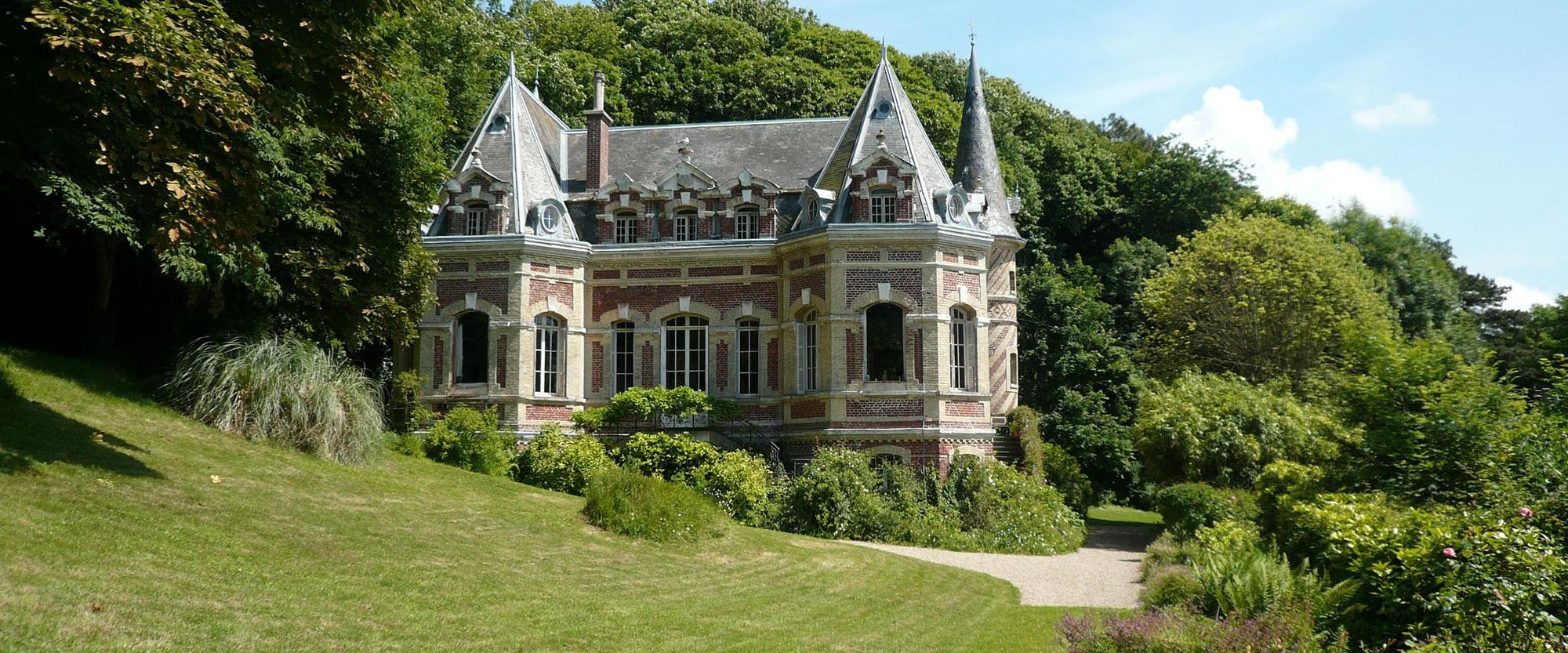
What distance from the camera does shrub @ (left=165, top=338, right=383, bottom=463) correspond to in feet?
51.3

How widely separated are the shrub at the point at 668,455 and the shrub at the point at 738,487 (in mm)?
268

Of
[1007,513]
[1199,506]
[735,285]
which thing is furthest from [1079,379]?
[1199,506]

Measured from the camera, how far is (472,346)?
79.6ft

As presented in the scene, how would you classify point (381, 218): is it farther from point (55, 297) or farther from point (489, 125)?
point (489, 125)

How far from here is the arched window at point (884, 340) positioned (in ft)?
77.1

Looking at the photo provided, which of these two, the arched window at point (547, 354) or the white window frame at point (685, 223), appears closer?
the arched window at point (547, 354)

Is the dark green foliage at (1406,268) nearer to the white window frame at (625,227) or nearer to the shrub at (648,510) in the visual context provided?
the white window frame at (625,227)

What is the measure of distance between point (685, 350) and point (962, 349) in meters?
5.81

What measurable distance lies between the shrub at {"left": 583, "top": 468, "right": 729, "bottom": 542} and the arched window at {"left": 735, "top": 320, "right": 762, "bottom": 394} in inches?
356

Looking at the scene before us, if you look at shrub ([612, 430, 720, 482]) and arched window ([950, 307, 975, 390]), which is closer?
shrub ([612, 430, 720, 482])

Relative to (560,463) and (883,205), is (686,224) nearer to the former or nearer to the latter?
(883,205)

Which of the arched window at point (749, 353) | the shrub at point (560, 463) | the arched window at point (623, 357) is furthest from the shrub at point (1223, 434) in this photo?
the shrub at point (560, 463)

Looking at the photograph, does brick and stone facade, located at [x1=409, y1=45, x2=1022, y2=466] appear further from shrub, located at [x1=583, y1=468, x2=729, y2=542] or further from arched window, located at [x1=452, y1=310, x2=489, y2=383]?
shrub, located at [x1=583, y1=468, x2=729, y2=542]

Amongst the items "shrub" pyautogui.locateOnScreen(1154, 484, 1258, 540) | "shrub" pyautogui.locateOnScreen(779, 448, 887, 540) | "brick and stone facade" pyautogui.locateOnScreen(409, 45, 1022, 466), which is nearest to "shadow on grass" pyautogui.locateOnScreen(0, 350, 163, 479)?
"brick and stone facade" pyautogui.locateOnScreen(409, 45, 1022, 466)
